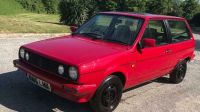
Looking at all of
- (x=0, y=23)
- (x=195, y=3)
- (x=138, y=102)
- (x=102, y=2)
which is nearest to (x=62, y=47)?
(x=138, y=102)

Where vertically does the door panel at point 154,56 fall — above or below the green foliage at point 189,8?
above

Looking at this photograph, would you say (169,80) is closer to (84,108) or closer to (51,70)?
(84,108)

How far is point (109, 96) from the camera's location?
564 centimetres

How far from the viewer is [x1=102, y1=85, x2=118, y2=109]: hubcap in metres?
5.56

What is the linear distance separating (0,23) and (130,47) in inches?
466

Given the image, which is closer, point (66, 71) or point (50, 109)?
point (66, 71)

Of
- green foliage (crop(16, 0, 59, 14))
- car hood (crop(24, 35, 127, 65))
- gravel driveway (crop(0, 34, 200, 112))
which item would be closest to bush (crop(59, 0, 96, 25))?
green foliage (crop(16, 0, 59, 14))

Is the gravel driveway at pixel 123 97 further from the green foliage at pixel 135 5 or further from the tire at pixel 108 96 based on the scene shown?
the green foliage at pixel 135 5

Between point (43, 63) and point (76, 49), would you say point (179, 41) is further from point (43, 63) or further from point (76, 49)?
point (43, 63)

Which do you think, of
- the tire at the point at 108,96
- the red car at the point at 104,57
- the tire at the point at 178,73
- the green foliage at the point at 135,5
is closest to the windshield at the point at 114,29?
the red car at the point at 104,57

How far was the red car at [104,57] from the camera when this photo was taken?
5.14 m

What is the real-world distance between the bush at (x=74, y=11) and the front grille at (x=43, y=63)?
15353mm

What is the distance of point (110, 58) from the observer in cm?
546

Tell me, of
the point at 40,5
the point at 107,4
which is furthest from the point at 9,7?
the point at 107,4
